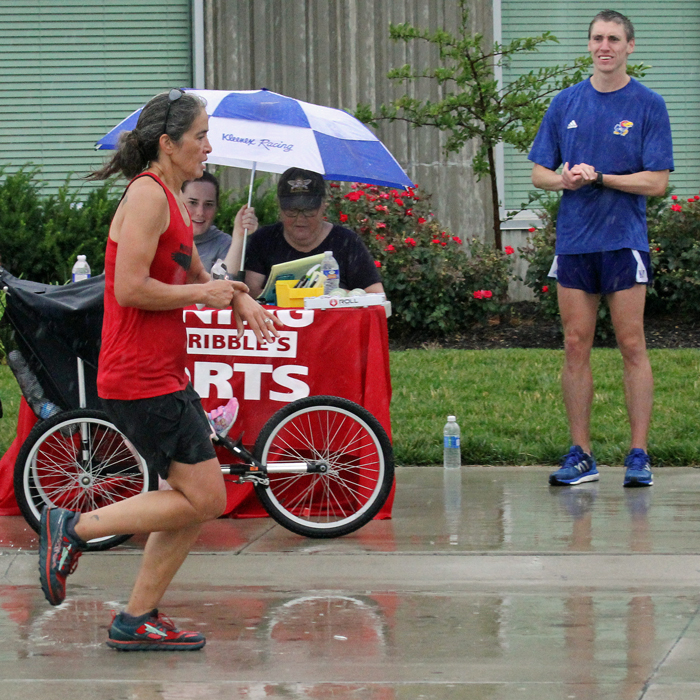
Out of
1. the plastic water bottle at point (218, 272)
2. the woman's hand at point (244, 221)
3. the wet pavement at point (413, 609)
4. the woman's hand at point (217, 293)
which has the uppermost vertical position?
the woman's hand at point (244, 221)

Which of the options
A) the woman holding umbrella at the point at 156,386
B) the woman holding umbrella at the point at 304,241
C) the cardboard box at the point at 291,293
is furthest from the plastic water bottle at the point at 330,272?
the woman holding umbrella at the point at 156,386

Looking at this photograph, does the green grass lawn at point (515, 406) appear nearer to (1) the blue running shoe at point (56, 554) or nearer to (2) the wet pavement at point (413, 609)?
(2) the wet pavement at point (413, 609)

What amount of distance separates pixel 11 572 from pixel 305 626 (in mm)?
1531

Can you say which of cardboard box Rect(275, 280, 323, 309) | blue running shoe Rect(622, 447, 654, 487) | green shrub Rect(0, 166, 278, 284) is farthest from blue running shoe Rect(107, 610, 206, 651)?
green shrub Rect(0, 166, 278, 284)

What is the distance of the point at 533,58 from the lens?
13273 millimetres

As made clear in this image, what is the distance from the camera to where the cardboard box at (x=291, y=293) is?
20.1 ft

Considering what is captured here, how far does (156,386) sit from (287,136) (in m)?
2.54

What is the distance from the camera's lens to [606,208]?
21.5 ft

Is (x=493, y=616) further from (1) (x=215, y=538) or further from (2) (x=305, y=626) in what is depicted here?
(1) (x=215, y=538)

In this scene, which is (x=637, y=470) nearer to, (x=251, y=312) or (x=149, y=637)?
(x=251, y=312)

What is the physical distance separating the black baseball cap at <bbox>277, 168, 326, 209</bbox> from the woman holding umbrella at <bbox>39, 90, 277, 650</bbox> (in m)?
2.46

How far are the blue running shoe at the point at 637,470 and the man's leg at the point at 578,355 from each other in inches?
11.1

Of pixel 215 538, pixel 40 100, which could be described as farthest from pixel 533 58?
pixel 215 538

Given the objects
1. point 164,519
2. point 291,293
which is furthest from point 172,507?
point 291,293
